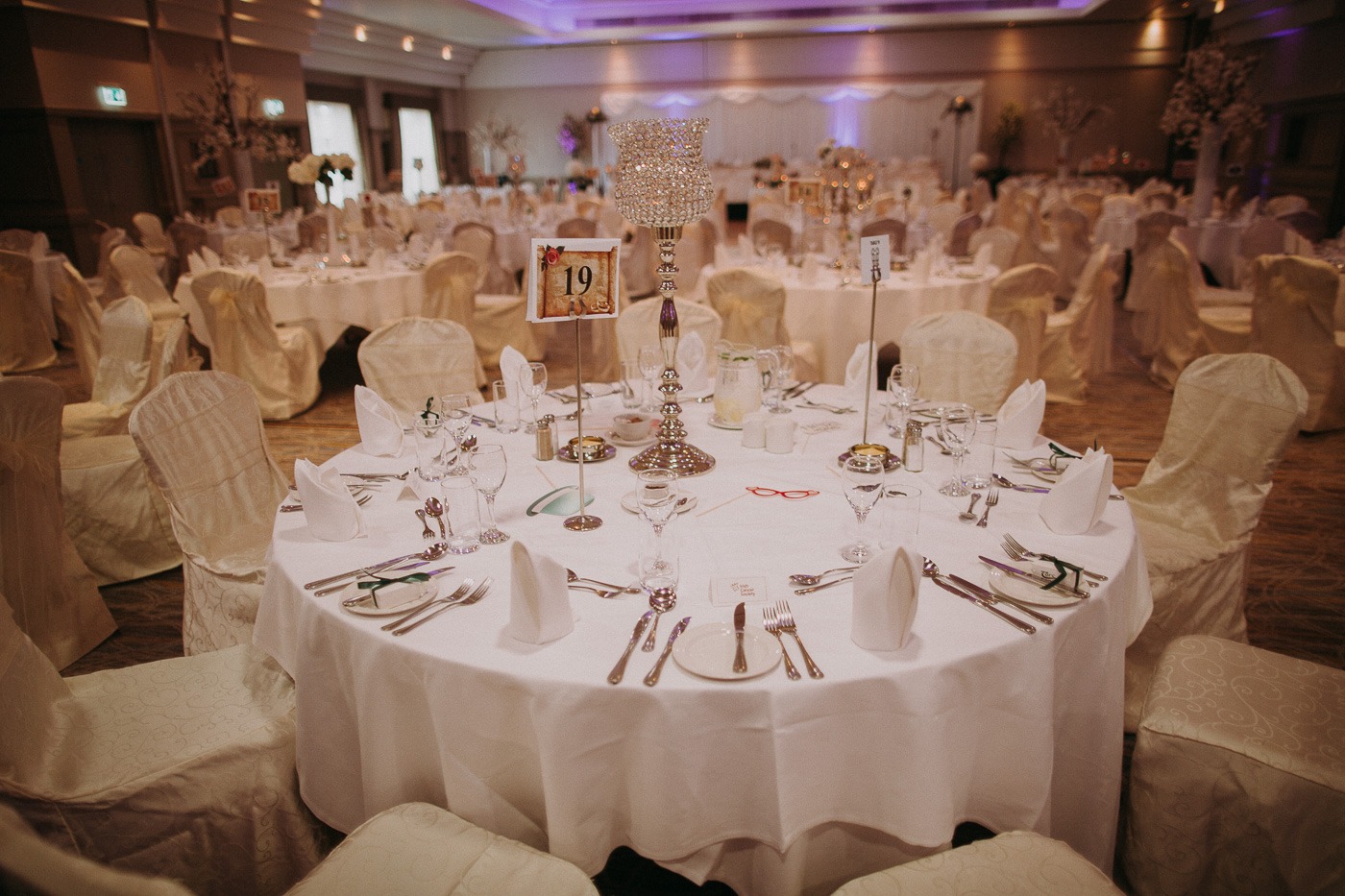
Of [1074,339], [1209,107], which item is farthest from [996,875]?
[1209,107]

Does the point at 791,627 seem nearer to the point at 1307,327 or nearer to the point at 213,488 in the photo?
the point at 213,488

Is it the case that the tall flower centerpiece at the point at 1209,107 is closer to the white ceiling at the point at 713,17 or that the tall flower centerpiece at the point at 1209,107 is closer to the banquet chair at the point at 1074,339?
the banquet chair at the point at 1074,339

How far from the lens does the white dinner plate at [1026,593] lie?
A: 4.78 ft

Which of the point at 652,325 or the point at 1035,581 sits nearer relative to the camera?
the point at 1035,581

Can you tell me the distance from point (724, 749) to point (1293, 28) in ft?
44.0

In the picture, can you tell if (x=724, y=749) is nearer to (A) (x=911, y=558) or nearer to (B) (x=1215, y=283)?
(A) (x=911, y=558)

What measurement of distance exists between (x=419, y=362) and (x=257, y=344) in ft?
7.82

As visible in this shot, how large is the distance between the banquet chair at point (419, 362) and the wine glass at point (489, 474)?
4.29 ft

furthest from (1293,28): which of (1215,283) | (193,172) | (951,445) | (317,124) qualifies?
(317,124)

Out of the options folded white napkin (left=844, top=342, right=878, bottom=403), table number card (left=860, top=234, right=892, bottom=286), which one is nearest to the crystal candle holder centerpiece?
table number card (left=860, top=234, right=892, bottom=286)

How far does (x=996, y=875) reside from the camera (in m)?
1.23

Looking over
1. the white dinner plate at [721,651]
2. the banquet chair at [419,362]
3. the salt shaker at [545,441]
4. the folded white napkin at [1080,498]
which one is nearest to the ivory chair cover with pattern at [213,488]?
the banquet chair at [419,362]

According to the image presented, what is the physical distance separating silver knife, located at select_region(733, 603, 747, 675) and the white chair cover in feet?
6.90

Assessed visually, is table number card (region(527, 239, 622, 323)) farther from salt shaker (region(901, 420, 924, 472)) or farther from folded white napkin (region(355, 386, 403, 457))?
salt shaker (region(901, 420, 924, 472))
